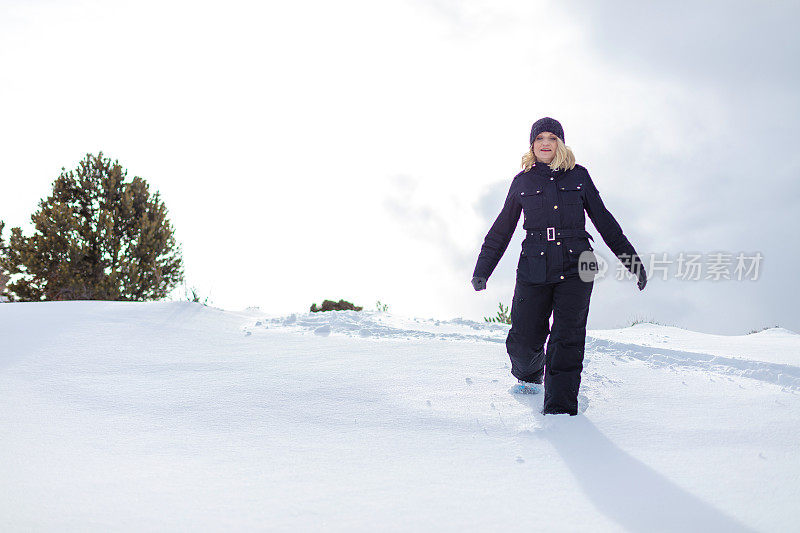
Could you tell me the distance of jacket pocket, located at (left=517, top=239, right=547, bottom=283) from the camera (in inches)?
150

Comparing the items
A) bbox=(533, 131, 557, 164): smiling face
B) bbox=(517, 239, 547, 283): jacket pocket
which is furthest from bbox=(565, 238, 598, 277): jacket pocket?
bbox=(533, 131, 557, 164): smiling face

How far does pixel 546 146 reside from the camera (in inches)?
160

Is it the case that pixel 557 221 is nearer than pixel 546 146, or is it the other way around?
pixel 557 221

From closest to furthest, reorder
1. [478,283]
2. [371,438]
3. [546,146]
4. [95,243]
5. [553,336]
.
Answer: [371,438] → [553,336] → [546,146] → [478,283] → [95,243]

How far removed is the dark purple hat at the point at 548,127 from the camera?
13.4ft

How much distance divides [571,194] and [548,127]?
54 centimetres

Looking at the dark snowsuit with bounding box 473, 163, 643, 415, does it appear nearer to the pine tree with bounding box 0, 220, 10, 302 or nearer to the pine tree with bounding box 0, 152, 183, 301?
the pine tree with bounding box 0, 152, 183, 301

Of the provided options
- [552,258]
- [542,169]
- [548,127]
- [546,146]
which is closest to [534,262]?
[552,258]

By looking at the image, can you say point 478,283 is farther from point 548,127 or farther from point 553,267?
point 548,127

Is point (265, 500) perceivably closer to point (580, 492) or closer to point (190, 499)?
point (190, 499)

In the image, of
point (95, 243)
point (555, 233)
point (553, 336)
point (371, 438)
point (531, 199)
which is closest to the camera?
point (371, 438)

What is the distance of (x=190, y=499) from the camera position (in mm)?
2373

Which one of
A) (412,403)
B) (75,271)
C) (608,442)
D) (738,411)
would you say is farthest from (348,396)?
(75,271)

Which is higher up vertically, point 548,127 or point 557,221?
point 548,127
